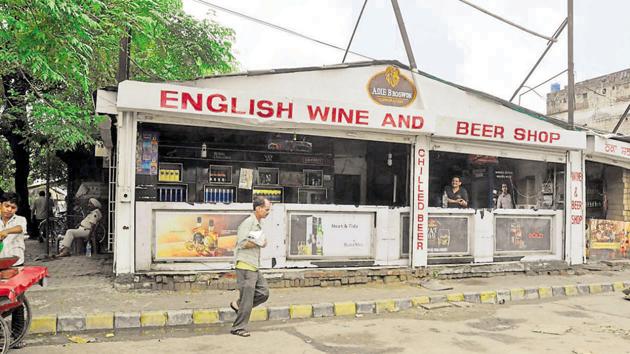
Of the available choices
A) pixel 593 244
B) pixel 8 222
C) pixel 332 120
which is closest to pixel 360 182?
pixel 332 120

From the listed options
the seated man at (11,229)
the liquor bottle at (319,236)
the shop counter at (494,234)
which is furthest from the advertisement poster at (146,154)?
the shop counter at (494,234)

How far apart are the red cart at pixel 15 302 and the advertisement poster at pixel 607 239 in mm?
11605

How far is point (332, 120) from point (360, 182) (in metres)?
4.04

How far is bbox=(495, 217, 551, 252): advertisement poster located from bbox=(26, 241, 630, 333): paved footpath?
0.66 m

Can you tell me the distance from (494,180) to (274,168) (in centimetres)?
561

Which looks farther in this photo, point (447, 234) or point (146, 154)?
point (447, 234)

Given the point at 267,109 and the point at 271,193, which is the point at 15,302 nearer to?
the point at 267,109

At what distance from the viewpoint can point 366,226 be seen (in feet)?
30.7

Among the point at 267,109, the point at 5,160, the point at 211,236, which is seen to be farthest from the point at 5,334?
the point at 5,160

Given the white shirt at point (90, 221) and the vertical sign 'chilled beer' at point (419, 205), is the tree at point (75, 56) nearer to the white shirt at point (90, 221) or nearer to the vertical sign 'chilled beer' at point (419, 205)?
the white shirt at point (90, 221)

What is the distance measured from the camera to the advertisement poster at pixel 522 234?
10.6 m

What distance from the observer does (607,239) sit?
40.9ft

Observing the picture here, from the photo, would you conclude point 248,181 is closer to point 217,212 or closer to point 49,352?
point 217,212

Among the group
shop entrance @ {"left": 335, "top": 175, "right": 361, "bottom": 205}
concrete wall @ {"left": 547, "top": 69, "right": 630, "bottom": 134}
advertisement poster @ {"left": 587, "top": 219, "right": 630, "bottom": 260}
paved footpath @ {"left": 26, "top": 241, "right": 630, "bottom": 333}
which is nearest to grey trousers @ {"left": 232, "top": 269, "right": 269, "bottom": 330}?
paved footpath @ {"left": 26, "top": 241, "right": 630, "bottom": 333}
